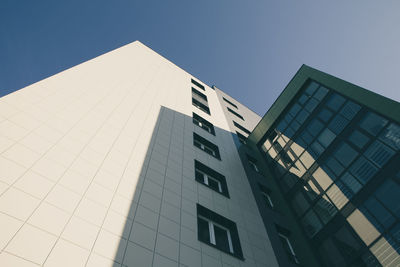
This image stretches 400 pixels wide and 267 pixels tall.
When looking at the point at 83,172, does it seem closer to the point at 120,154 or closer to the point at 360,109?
the point at 120,154

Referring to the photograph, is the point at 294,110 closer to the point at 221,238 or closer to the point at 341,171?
the point at 341,171

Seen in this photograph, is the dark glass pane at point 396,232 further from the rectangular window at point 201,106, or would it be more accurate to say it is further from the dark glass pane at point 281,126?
the rectangular window at point 201,106

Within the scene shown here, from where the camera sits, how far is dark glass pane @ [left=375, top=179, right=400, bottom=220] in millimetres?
8469

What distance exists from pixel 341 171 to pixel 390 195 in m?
2.18

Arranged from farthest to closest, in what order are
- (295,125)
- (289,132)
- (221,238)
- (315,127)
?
(289,132) < (295,125) < (315,127) < (221,238)

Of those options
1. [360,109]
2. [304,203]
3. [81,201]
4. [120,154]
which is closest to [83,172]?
[81,201]

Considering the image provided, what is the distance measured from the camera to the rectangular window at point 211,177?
40.8ft

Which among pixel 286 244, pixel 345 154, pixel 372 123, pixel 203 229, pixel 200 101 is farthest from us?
pixel 200 101

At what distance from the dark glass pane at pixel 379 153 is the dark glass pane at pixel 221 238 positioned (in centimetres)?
732

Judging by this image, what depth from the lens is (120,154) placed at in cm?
934

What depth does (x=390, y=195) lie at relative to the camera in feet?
28.8

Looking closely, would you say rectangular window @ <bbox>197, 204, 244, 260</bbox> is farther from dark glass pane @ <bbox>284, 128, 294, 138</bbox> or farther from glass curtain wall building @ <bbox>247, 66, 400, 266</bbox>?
dark glass pane @ <bbox>284, 128, 294, 138</bbox>

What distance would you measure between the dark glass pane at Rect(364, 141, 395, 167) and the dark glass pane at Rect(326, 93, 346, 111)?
334 centimetres

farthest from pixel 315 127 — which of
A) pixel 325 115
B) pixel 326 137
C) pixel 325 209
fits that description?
pixel 325 209
